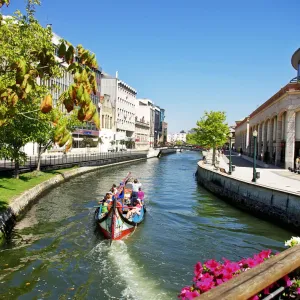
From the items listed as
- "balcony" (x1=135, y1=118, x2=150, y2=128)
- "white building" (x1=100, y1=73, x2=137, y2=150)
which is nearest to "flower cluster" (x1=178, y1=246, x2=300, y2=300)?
"white building" (x1=100, y1=73, x2=137, y2=150)

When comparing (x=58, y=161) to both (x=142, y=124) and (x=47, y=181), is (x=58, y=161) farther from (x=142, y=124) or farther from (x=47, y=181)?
(x=142, y=124)

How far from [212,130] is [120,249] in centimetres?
4423

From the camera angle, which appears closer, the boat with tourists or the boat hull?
the boat hull

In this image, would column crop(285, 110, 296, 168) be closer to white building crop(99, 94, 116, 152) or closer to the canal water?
the canal water

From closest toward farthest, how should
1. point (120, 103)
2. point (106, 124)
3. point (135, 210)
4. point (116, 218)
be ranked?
point (116, 218) < point (135, 210) < point (106, 124) < point (120, 103)

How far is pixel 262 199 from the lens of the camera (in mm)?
23406

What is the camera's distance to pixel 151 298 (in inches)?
444

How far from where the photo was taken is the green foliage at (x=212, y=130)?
57969mm

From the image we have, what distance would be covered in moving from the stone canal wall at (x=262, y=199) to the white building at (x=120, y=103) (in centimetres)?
7425

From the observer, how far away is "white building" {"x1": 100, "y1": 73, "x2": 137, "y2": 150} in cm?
11169

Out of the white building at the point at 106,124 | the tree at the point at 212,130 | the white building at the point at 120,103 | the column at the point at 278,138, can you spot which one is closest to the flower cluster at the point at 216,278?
the column at the point at 278,138

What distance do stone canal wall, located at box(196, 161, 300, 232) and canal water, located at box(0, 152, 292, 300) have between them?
0.75 m

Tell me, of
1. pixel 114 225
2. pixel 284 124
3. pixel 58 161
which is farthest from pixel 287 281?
pixel 58 161

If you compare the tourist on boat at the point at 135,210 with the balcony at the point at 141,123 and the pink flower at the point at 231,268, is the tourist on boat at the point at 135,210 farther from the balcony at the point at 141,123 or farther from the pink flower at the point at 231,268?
the balcony at the point at 141,123
